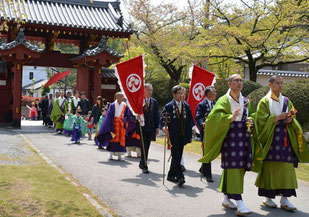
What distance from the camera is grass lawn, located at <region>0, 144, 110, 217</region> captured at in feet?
15.6

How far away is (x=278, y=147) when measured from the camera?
5324 millimetres

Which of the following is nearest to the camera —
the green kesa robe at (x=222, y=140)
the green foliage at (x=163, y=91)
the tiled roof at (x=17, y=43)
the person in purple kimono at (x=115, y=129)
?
the green kesa robe at (x=222, y=140)

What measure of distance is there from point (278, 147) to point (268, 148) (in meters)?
0.15

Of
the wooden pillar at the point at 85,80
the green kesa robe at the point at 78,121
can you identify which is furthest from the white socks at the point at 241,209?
the wooden pillar at the point at 85,80

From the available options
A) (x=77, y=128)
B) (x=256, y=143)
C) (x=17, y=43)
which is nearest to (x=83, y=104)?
(x=77, y=128)

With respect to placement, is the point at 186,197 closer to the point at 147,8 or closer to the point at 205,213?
the point at 205,213

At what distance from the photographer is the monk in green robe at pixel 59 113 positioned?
15.7 m

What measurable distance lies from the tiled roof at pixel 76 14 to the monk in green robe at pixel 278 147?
13396mm

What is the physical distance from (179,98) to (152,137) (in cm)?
224

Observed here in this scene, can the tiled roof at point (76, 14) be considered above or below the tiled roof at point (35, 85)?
above

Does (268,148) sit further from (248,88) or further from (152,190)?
(248,88)

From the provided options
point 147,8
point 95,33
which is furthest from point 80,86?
point 147,8

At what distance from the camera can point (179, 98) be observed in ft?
22.5

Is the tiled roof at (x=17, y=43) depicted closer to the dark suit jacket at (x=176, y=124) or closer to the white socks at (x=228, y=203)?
the dark suit jacket at (x=176, y=124)
